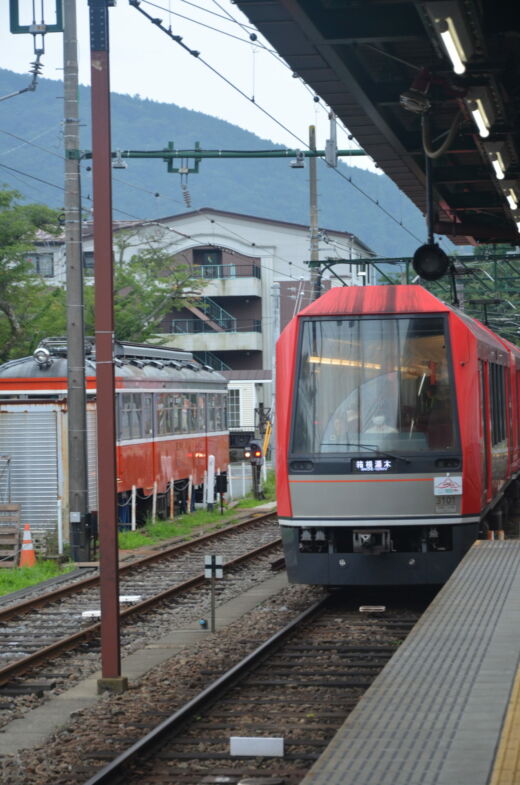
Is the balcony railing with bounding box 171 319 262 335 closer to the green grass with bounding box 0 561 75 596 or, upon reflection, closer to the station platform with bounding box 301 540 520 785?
the green grass with bounding box 0 561 75 596

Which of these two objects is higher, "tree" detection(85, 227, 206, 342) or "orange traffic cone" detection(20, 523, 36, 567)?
"tree" detection(85, 227, 206, 342)

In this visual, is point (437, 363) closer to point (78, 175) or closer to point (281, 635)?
point (281, 635)

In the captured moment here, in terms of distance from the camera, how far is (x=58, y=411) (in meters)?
20.5

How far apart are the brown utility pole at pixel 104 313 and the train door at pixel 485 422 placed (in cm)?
472

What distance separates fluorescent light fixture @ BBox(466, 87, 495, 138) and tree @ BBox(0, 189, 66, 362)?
21.9m

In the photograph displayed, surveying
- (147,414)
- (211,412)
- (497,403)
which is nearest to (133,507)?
(147,414)

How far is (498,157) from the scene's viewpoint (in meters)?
11.0

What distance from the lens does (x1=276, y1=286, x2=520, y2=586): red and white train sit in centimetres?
1249

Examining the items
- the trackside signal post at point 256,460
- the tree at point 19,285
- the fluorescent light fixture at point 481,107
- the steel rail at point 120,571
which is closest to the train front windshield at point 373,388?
the fluorescent light fixture at point 481,107

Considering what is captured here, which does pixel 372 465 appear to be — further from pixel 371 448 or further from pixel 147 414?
pixel 147 414

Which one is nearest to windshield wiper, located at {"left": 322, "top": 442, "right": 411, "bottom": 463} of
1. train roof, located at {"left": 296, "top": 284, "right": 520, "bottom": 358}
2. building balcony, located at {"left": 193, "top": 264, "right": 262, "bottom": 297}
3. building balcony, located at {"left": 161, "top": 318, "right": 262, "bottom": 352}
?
train roof, located at {"left": 296, "top": 284, "right": 520, "bottom": 358}

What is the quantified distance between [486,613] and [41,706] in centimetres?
345

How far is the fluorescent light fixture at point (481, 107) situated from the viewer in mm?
9070

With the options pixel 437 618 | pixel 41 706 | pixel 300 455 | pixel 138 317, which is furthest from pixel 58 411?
pixel 138 317
